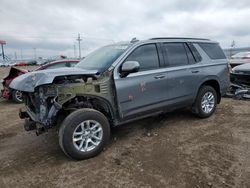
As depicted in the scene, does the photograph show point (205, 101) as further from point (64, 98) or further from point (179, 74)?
point (64, 98)

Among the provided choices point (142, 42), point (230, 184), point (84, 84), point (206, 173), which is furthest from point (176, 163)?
point (142, 42)

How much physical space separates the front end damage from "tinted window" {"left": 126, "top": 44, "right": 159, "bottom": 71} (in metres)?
0.69

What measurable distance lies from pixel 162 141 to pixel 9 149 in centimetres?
281

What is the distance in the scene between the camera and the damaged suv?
11.2 ft

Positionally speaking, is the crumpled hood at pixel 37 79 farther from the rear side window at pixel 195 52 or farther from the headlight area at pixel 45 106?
the rear side window at pixel 195 52

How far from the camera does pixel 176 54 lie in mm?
4684

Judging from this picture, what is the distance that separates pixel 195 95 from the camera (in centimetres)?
503

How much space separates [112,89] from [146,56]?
1007 millimetres

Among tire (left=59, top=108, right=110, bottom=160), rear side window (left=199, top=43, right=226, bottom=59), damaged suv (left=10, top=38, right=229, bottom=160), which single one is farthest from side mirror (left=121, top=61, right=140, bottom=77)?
rear side window (left=199, top=43, right=226, bottom=59)

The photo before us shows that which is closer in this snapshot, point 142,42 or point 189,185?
point 189,185

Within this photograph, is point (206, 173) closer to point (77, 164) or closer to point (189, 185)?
point (189, 185)

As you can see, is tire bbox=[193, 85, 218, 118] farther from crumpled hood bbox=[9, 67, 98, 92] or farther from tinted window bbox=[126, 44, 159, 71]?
crumpled hood bbox=[9, 67, 98, 92]

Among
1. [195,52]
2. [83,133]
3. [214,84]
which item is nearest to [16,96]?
[83,133]

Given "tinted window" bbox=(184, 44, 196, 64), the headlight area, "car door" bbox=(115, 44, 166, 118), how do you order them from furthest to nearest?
"tinted window" bbox=(184, 44, 196, 64) → "car door" bbox=(115, 44, 166, 118) → the headlight area
